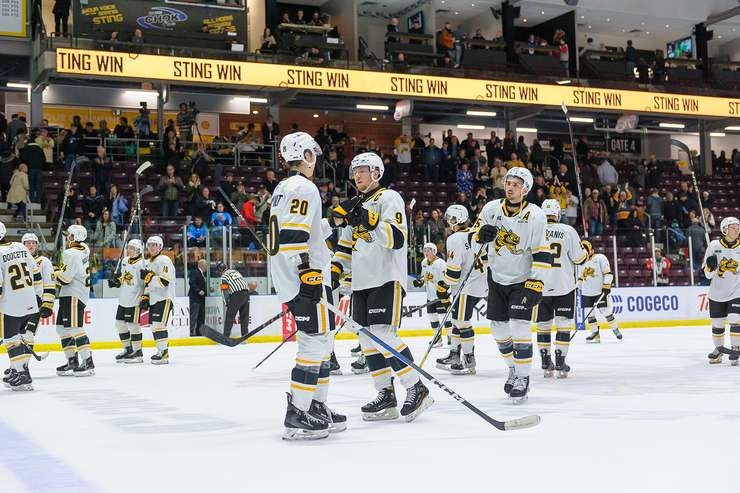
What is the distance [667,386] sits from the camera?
7.70m

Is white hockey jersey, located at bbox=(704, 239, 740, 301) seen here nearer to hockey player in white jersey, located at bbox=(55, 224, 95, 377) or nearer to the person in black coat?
hockey player in white jersey, located at bbox=(55, 224, 95, 377)

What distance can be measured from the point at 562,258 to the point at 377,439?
419 centimetres

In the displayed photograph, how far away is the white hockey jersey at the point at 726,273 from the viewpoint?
9.56 metres

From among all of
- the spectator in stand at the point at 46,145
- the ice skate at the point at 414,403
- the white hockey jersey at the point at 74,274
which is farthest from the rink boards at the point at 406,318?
the ice skate at the point at 414,403

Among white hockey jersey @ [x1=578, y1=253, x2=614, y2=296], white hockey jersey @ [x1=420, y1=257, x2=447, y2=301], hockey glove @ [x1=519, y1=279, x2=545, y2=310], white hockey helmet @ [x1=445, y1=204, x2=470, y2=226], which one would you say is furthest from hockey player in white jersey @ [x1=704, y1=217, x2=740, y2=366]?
white hockey jersey @ [x1=578, y1=253, x2=614, y2=296]

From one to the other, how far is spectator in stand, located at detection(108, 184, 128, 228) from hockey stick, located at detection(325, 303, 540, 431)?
11.7 meters

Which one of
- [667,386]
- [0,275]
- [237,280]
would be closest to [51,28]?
[237,280]

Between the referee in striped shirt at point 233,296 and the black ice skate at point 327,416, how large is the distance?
9.38m

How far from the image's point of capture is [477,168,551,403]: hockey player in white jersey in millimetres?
6688

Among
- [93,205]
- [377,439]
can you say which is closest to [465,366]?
[377,439]

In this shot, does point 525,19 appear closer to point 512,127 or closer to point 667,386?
point 512,127

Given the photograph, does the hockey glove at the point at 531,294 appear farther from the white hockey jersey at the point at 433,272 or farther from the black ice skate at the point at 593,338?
the black ice skate at the point at 593,338

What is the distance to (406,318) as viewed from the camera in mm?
16438

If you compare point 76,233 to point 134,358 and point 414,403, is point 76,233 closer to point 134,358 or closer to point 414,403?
point 134,358
